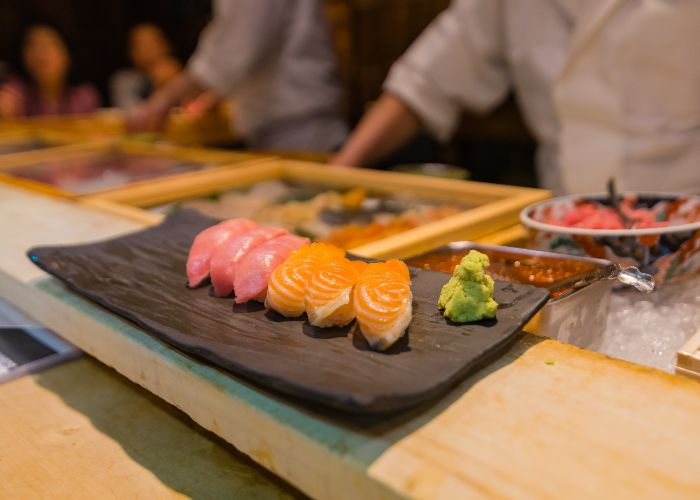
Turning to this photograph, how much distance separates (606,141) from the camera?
2088mm

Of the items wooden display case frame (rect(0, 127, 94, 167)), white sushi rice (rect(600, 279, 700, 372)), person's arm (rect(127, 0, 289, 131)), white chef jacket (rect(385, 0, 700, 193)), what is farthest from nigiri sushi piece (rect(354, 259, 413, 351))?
person's arm (rect(127, 0, 289, 131))

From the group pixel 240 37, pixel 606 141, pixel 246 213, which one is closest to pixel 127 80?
pixel 240 37

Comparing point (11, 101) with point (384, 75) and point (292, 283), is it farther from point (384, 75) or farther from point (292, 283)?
point (292, 283)

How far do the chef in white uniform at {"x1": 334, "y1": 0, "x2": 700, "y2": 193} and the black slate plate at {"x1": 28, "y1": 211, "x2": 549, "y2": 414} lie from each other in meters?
1.29

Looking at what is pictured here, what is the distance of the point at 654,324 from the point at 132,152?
2660 mm

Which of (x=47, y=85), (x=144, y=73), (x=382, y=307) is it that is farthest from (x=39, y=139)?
(x=144, y=73)

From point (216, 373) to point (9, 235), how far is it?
1.07 m

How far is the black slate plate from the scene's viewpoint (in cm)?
74

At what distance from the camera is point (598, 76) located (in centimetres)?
203

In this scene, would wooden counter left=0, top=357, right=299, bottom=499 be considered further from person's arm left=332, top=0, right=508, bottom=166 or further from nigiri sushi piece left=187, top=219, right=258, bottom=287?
person's arm left=332, top=0, right=508, bottom=166

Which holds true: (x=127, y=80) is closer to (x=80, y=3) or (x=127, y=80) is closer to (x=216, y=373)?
(x=80, y=3)

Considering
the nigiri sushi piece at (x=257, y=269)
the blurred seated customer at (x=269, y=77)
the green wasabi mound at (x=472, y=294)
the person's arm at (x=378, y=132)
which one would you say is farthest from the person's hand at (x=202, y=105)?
the green wasabi mound at (x=472, y=294)

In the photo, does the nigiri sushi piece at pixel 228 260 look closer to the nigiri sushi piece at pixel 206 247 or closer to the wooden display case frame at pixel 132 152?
the nigiri sushi piece at pixel 206 247

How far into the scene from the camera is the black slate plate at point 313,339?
2.42 feet
